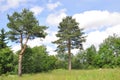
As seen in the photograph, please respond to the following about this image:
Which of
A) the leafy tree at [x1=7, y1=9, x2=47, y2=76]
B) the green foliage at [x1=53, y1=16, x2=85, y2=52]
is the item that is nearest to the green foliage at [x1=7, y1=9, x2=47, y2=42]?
the leafy tree at [x1=7, y1=9, x2=47, y2=76]

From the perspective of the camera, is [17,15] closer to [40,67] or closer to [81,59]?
[40,67]

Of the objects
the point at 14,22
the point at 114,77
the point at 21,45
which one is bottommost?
the point at 114,77

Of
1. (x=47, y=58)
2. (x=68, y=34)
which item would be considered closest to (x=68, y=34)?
(x=68, y=34)

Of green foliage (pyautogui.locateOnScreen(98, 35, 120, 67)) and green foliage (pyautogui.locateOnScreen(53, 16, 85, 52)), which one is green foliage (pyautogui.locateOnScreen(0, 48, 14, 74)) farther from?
green foliage (pyautogui.locateOnScreen(98, 35, 120, 67))

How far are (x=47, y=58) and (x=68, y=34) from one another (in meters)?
12.7

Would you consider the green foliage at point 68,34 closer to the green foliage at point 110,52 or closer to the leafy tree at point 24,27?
the green foliage at point 110,52

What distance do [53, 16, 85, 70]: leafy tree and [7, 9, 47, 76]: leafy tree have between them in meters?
20.0

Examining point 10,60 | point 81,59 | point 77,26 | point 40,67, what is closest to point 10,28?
point 10,60

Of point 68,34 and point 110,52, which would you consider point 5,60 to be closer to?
point 68,34

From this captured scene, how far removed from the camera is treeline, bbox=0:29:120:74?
45188 mm

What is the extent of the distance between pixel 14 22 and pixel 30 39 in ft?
11.6

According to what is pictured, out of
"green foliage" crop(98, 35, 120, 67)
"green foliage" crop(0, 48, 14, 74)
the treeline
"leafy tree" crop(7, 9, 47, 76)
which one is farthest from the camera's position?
"green foliage" crop(98, 35, 120, 67)

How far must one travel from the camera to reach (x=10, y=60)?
45469 millimetres

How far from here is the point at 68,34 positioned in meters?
58.2
